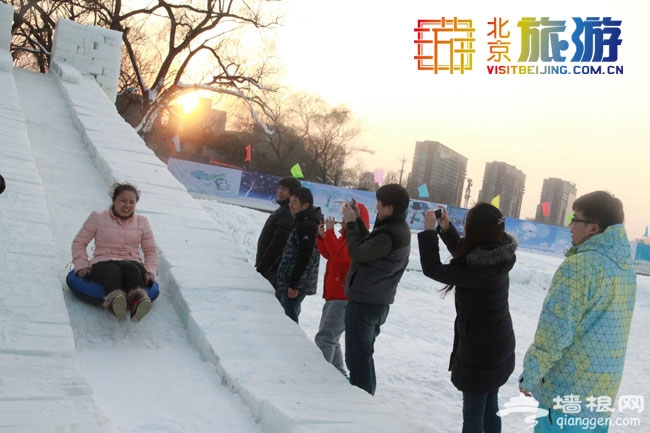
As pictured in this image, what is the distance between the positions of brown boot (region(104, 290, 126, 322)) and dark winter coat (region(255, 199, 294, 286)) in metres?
1.47

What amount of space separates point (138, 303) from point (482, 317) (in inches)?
72.8

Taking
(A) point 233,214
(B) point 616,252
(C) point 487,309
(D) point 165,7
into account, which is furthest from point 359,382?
(D) point 165,7

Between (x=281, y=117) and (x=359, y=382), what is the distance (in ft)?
129

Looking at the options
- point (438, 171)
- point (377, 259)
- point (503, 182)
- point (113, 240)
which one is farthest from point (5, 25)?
point (503, 182)

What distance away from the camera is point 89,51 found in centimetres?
1009

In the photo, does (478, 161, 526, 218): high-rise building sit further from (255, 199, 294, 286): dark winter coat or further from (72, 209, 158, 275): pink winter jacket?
(72, 209, 158, 275): pink winter jacket

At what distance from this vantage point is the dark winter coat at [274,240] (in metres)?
4.43

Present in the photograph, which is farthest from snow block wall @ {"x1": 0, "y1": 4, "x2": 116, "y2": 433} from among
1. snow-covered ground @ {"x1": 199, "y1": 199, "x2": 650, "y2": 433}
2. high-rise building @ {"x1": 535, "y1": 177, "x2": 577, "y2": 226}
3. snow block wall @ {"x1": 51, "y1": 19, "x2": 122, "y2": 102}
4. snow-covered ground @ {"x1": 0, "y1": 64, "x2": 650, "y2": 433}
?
→ high-rise building @ {"x1": 535, "y1": 177, "x2": 577, "y2": 226}

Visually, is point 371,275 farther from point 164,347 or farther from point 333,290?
point 164,347

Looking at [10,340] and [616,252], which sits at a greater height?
[616,252]

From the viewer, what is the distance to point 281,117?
137ft

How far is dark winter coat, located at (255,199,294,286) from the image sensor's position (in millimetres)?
4430

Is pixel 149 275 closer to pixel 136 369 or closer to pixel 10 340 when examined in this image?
pixel 136 369

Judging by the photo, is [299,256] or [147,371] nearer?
[147,371]
